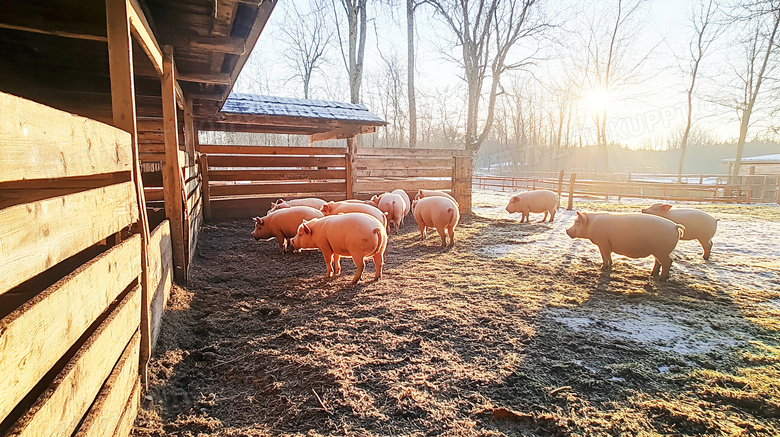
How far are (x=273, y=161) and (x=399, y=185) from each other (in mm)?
3738

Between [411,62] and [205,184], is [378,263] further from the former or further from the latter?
[411,62]

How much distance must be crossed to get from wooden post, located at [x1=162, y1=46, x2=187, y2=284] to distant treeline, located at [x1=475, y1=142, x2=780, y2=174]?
44810mm

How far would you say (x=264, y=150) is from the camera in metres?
10.1

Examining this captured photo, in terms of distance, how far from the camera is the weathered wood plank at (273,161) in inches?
379

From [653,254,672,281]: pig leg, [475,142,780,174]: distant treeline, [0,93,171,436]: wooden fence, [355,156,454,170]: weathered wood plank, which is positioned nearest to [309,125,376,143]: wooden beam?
[355,156,454,170]: weathered wood plank

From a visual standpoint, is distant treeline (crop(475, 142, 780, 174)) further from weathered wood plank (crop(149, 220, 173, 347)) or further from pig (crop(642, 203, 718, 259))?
weathered wood plank (crop(149, 220, 173, 347))

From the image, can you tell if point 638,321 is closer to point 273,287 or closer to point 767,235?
point 273,287

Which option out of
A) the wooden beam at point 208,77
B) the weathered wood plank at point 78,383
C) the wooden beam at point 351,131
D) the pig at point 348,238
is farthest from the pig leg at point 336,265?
the wooden beam at point 351,131

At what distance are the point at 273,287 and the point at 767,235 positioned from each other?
35.6 feet

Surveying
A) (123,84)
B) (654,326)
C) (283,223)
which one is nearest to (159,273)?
(123,84)

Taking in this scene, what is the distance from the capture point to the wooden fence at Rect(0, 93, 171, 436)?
40.6 inches

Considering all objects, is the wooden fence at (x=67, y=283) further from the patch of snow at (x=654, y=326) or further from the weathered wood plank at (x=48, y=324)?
the patch of snow at (x=654, y=326)

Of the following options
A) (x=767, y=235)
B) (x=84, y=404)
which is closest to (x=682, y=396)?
(x=84, y=404)

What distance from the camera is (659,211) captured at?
6352 millimetres
